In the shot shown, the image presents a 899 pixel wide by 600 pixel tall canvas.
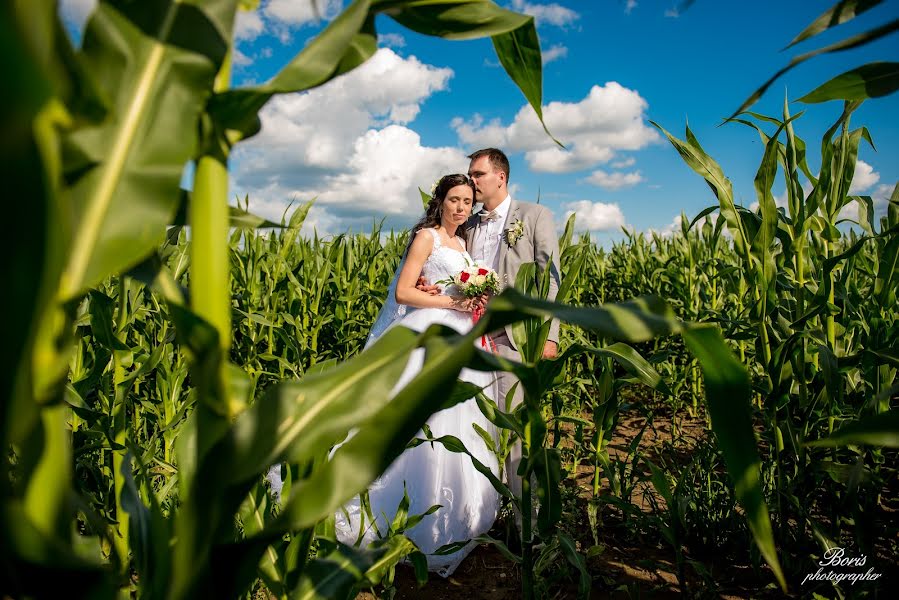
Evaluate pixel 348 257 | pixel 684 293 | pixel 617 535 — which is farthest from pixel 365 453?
pixel 684 293

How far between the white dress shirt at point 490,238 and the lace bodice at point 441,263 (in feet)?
0.58

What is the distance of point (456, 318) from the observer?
321 cm

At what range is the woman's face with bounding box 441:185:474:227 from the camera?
3.36m

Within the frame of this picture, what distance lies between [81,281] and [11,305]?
0.41 feet

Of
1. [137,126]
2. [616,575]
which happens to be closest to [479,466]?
[616,575]

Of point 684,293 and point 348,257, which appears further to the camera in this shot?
point 684,293

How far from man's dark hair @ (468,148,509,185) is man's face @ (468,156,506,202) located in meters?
0.02

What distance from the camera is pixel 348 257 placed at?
167 inches

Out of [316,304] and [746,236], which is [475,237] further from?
[746,236]

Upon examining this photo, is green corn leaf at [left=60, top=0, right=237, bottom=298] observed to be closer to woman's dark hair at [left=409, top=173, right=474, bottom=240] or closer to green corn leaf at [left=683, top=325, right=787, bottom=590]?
green corn leaf at [left=683, top=325, right=787, bottom=590]

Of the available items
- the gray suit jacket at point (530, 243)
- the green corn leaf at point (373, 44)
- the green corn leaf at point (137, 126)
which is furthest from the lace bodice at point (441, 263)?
the green corn leaf at point (137, 126)

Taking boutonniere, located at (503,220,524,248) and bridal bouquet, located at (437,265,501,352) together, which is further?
→ boutonniere, located at (503,220,524,248)

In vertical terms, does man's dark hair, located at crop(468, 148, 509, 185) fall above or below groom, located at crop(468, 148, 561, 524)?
above

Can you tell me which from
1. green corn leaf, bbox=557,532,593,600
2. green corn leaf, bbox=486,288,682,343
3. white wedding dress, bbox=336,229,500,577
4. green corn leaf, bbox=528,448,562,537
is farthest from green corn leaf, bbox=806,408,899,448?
white wedding dress, bbox=336,229,500,577
